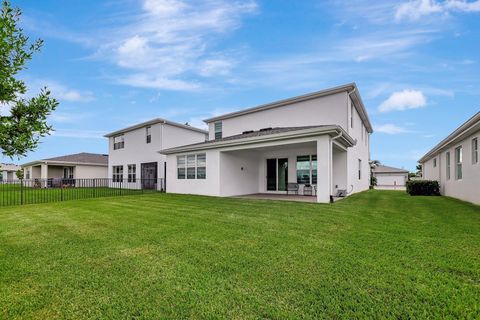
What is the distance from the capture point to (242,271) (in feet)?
11.9

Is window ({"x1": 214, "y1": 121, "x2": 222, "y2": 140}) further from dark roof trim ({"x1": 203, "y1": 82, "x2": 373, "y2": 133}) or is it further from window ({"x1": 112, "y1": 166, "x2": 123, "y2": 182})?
window ({"x1": 112, "y1": 166, "x2": 123, "y2": 182})

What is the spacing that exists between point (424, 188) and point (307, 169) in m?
8.05

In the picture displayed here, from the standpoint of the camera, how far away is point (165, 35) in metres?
13.0

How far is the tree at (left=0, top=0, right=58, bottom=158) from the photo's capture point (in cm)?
391

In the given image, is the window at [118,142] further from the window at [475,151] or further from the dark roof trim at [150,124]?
the window at [475,151]

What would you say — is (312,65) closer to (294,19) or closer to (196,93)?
(294,19)

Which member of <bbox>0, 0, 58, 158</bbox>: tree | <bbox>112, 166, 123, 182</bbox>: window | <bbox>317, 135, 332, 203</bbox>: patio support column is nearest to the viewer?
<bbox>0, 0, 58, 158</bbox>: tree

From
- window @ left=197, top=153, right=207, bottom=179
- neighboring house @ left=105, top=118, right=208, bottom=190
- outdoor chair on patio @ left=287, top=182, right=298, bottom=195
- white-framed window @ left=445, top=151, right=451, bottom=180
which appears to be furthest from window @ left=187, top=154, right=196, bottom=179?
white-framed window @ left=445, top=151, right=451, bottom=180

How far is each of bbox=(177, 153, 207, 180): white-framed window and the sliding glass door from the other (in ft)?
14.1

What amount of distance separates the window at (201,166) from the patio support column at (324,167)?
7154 millimetres

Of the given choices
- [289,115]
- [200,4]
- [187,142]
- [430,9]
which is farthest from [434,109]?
[187,142]

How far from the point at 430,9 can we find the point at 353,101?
568 cm

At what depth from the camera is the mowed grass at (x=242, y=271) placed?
2699 millimetres

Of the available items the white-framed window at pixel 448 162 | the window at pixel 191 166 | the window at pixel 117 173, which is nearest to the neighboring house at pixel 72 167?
the window at pixel 117 173
